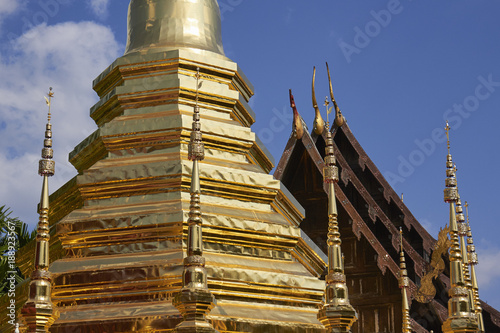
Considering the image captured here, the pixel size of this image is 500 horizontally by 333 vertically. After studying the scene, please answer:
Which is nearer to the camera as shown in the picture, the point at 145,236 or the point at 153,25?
the point at 145,236

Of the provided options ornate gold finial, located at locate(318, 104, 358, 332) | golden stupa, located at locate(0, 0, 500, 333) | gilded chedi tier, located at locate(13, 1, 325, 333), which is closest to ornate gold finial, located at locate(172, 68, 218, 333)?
golden stupa, located at locate(0, 0, 500, 333)

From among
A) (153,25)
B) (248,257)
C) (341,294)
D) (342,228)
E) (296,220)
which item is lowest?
(341,294)

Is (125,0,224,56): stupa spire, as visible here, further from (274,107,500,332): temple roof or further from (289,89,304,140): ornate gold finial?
(274,107,500,332): temple roof

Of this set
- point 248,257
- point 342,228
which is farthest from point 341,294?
point 342,228

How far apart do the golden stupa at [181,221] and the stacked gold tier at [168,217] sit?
1cm

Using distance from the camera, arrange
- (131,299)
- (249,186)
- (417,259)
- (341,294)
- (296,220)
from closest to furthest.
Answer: (341,294), (131,299), (249,186), (296,220), (417,259)

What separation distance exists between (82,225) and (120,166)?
75cm

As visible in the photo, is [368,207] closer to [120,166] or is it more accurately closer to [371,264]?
[371,264]

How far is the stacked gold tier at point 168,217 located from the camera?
7598mm

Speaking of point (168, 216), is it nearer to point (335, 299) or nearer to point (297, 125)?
point (335, 299)

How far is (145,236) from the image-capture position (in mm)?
7969

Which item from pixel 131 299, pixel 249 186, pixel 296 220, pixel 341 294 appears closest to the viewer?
pixel 341 294

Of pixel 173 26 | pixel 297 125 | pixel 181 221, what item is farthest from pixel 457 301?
pixel 297 125

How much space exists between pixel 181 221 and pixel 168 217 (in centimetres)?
14
